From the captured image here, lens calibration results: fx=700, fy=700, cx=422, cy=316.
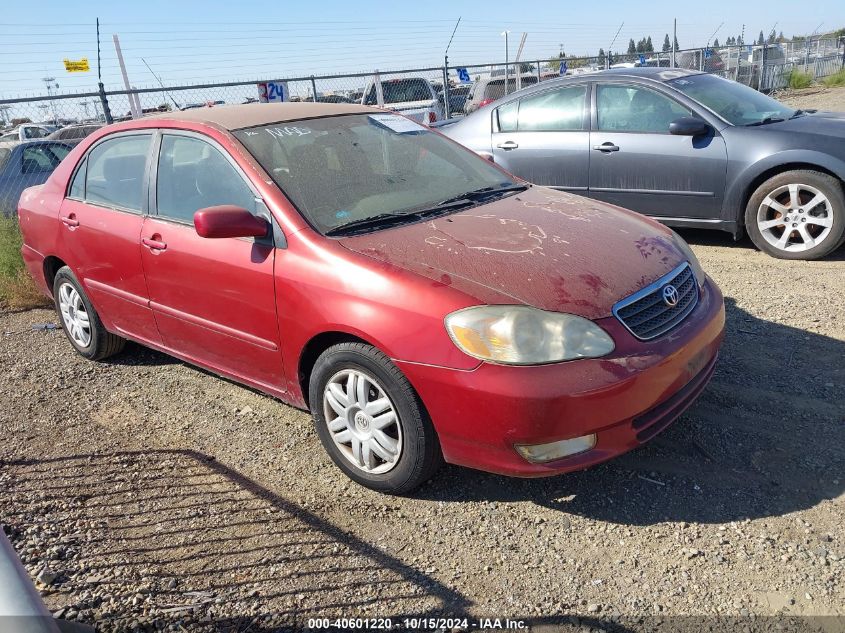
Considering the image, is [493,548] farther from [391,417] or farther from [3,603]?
[3,603]

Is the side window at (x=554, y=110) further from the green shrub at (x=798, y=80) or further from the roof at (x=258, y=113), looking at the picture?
the green shrub at (x=798, y=80)

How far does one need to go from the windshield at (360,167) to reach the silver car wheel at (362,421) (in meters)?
0.74

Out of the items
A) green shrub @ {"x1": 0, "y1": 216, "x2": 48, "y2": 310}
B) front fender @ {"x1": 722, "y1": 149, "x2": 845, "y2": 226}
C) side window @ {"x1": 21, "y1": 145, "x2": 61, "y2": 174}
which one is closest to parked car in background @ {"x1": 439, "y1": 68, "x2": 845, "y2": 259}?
front fender @ {"x1": 722, "y1": 149, "x2": 845, "y2": 226}

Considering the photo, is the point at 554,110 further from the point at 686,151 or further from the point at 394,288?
the point at 394,288

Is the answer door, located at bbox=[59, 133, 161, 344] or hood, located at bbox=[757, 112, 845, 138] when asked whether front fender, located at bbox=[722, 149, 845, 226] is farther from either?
door, located at bbox=[59, 133, 161, 344]

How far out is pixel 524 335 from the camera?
8.72 ft

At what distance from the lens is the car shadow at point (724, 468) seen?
9.43 ft

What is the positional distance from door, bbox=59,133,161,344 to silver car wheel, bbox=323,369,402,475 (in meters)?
1.58

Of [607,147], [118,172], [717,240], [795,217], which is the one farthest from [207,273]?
[717,240]

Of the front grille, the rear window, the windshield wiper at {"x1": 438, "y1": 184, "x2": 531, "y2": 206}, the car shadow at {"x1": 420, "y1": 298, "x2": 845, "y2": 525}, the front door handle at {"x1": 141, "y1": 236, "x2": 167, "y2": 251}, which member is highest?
the rear window

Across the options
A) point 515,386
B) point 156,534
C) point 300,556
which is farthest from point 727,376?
point 156,534

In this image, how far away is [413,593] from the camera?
2.53m

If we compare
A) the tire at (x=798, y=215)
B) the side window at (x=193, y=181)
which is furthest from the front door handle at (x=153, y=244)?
the tire at (x=798, y=215)

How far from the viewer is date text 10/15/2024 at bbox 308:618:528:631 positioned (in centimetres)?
235
